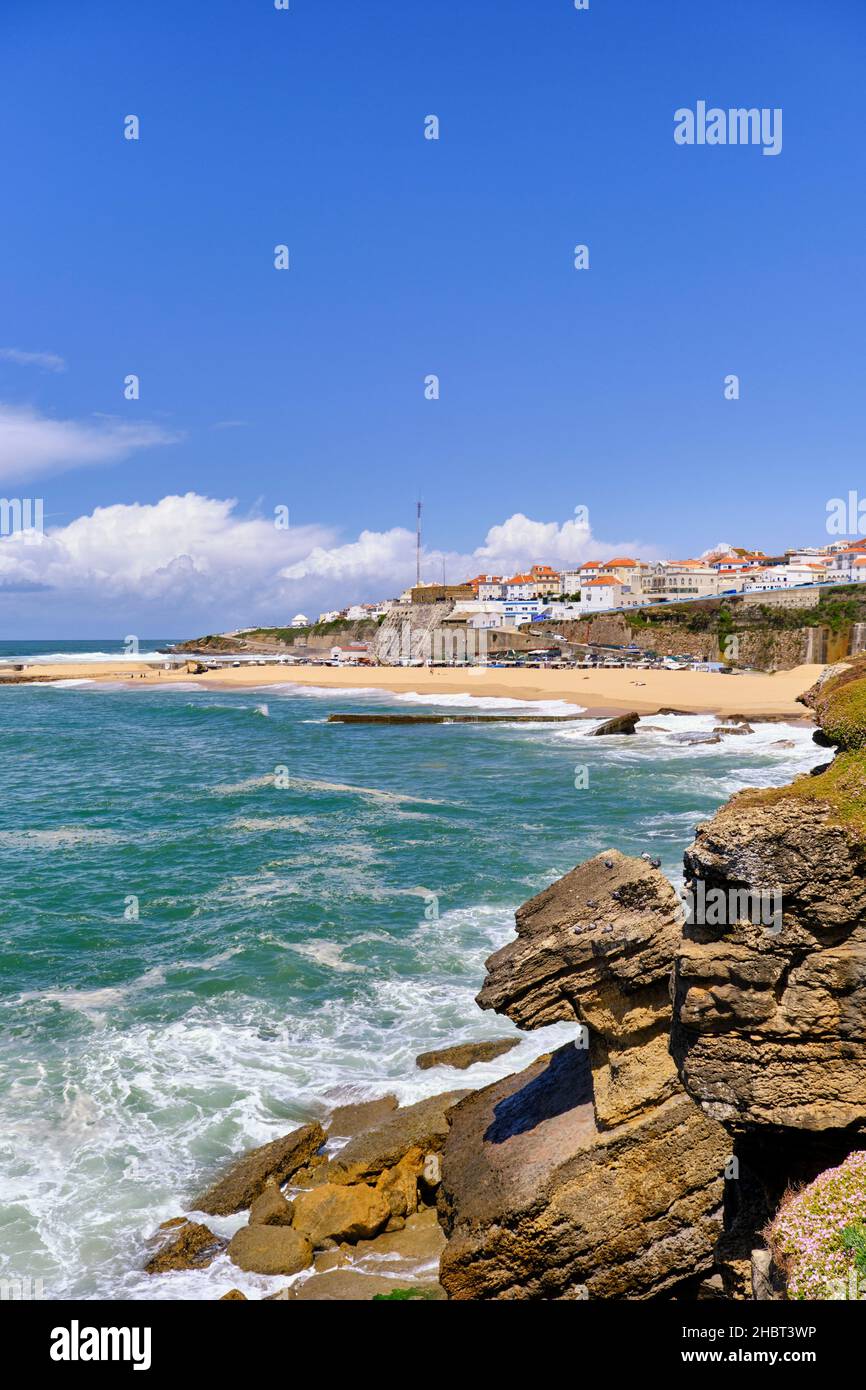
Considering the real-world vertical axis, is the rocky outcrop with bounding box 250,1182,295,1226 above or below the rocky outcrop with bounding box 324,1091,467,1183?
below

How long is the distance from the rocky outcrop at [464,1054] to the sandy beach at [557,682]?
50156 millimetres

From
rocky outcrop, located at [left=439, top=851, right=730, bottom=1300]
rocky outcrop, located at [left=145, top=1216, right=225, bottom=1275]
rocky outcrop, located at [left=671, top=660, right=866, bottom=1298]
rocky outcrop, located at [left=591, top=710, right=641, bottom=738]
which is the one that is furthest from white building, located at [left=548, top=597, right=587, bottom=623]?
rocky outcrop, located at [left=671, top=660, right=866, bottom=1298]

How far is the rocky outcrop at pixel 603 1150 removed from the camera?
9.59m

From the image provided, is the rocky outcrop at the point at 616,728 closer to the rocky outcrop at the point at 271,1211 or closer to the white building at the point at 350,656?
the rocky outcrop at the point at 271,1211

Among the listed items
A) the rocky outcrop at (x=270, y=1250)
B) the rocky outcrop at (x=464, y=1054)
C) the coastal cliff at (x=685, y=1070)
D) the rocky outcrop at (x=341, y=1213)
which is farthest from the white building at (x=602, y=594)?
the rocky outcrop at (x=270, y=1250)

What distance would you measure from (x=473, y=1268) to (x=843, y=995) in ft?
18.1

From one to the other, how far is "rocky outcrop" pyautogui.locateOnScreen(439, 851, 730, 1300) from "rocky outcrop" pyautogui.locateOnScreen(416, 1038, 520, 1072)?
16.5 ft

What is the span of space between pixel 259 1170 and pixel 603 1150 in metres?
6.14

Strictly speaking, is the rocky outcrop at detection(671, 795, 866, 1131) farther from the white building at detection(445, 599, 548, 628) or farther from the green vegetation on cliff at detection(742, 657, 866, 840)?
the white building at detection(445, 599, 548, 628)

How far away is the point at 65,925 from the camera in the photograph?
80.9 ft

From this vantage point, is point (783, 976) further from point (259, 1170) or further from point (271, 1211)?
point (259, 1170)

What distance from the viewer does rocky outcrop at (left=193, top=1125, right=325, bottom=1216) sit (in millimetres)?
12867
